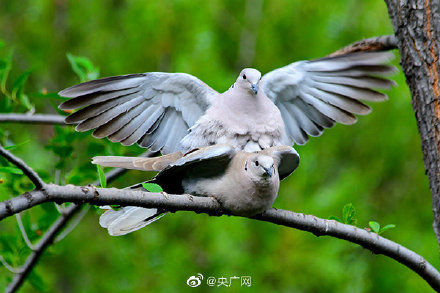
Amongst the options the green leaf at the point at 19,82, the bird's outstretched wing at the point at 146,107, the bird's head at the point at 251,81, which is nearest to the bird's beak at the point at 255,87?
the bird's head at the point at 251,81

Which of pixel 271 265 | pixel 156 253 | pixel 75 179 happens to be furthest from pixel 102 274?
pixel 75 179

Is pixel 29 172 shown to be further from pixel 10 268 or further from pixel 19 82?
pixel 19 82

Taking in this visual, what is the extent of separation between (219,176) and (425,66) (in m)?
1.04

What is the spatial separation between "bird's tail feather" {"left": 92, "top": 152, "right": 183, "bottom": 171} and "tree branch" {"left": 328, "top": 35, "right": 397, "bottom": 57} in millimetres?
1267

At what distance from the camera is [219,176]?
272cm

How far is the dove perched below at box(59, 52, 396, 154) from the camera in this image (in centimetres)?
302

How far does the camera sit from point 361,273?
17.8 ft

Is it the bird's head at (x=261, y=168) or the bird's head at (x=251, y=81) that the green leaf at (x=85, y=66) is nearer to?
the bird's head at (x=251, y=81)

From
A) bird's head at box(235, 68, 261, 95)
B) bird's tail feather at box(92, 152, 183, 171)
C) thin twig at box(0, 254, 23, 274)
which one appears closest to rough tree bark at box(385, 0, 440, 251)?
bird's head at box(235, 68, 261, 95)

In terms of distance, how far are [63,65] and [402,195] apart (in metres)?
3.53

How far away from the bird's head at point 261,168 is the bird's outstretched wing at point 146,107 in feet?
2.44

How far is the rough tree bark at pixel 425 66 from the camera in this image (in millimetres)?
2719

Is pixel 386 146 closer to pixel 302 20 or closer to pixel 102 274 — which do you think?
pixel 302 20

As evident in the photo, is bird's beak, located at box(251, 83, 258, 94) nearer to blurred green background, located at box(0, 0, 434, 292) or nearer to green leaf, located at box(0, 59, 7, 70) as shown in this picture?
green leaf, located at box(0, 59, 7, 70)
